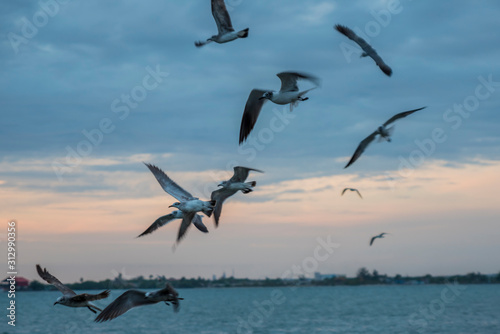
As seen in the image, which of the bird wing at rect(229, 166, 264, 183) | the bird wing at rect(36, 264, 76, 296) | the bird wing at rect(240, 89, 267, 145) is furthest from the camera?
the bird wing at rect(240, 89, 267, 145)

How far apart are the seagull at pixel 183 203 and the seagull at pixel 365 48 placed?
688 cm

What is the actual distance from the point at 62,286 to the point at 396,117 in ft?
35.5

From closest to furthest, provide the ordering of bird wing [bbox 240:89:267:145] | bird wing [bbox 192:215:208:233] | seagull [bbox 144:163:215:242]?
seagull [bbox 144:163:215:242], bird wing [bbox 192:215:208:233], bird wing [bbox 240:89:267:145]

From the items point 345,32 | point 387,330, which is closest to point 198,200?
point 345,32

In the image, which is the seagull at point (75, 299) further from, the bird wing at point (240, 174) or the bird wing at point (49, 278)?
the bird wing at point (240, 174)

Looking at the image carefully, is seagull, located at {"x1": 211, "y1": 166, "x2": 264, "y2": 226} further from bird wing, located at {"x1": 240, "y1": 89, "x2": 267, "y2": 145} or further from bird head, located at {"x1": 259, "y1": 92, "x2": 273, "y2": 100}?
bird wing, located at {"x1": 240, "y1": 89, "x2": 267, "y2": 145}

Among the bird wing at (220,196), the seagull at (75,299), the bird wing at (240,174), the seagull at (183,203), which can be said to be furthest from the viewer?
the bird wing at (220,196)

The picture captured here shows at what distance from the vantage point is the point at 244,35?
20047 millimetres

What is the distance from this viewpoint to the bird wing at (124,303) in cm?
1645

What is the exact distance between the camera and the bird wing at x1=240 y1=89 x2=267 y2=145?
22.8m

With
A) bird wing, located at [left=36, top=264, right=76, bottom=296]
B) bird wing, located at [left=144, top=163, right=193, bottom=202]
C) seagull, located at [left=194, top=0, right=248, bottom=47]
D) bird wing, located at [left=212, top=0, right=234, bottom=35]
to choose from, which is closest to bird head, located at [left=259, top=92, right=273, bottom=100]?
seagull, located at [left=194, top=0, right=248, bottom=47]

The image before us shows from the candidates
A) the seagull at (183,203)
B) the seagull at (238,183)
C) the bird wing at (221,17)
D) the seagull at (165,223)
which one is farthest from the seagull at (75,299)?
the bird wing at (221,17)

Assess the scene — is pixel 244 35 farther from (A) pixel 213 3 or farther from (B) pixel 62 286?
(B) pixel 62 286

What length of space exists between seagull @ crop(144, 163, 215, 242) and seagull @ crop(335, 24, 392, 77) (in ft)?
22.6
